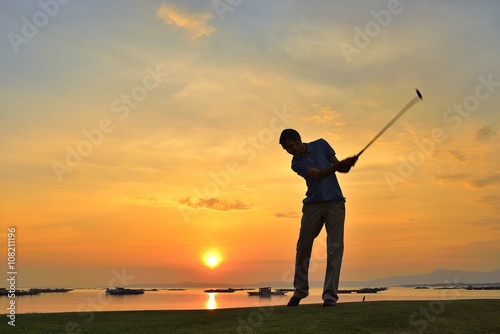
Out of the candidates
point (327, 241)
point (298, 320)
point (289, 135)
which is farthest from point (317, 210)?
point (298, 320)

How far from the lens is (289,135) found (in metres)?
10.8

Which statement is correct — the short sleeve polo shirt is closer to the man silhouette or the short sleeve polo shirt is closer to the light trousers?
the man silhouette

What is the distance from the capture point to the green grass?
8.23 m

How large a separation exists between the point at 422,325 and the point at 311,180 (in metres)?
3.93

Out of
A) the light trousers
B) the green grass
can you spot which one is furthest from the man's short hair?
the green grass

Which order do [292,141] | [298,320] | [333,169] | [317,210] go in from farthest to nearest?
[317,210] < [292,141] < [333,169] < [298,320]

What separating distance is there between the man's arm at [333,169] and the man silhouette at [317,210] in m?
0.03

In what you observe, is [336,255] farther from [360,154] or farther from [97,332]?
[97,332]

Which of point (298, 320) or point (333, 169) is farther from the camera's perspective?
point (333, 169)

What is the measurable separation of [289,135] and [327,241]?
250 centimetres

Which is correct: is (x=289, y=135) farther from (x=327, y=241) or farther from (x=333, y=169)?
(x=327, y=241)

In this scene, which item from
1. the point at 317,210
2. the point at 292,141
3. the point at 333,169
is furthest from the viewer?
the point at 317,210

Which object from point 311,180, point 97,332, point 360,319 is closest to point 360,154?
point 311,180

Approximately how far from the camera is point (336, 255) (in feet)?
34.5
